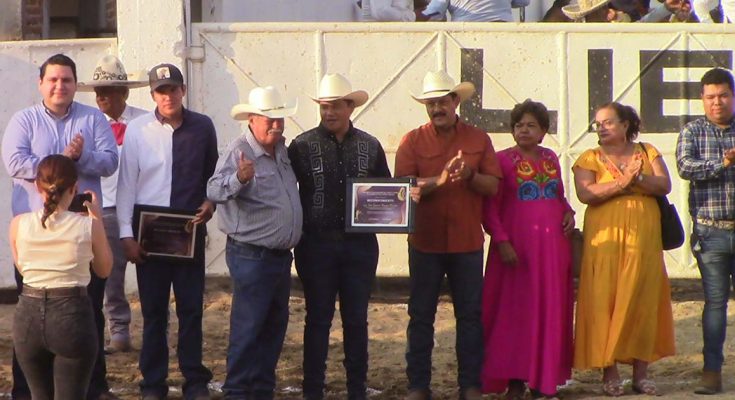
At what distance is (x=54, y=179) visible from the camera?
22.2 feet

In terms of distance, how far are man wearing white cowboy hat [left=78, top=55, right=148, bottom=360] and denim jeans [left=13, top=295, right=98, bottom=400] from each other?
2.50m

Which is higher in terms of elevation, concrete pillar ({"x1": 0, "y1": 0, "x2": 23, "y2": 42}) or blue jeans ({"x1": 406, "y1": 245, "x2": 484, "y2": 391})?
concrete pillar ({"x1": 0, "y1": 0, "x2": 23, "y2": 42})

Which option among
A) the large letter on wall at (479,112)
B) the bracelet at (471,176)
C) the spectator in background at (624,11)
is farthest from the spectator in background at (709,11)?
the bracelet at (471,176)

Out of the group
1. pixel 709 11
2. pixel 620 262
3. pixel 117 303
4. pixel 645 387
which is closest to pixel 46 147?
pixel 117 303

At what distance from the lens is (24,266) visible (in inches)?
269

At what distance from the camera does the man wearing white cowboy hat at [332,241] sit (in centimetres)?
815

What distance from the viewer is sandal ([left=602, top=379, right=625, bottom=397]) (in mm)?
8500

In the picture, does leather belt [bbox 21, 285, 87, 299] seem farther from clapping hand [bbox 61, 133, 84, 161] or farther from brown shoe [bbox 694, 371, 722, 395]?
brown shoe [bbox 694, 371, 722, 395]

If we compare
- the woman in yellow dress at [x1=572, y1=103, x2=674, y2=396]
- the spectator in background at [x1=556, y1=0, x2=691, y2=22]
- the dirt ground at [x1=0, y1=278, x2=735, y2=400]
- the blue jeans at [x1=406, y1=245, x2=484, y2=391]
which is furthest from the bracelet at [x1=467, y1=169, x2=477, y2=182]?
the spectator in background at [x1=556, y1=0, x2=691, y2=22]

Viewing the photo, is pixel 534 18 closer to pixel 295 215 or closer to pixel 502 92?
pixel 502 92

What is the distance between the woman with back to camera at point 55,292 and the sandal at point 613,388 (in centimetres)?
327

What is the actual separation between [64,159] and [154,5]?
4.54 meters

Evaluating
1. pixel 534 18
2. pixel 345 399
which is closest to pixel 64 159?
pixel 345 399

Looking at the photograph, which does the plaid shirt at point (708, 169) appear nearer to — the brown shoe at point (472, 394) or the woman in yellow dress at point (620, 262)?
the woman in yellow dress at point (620, 262)
